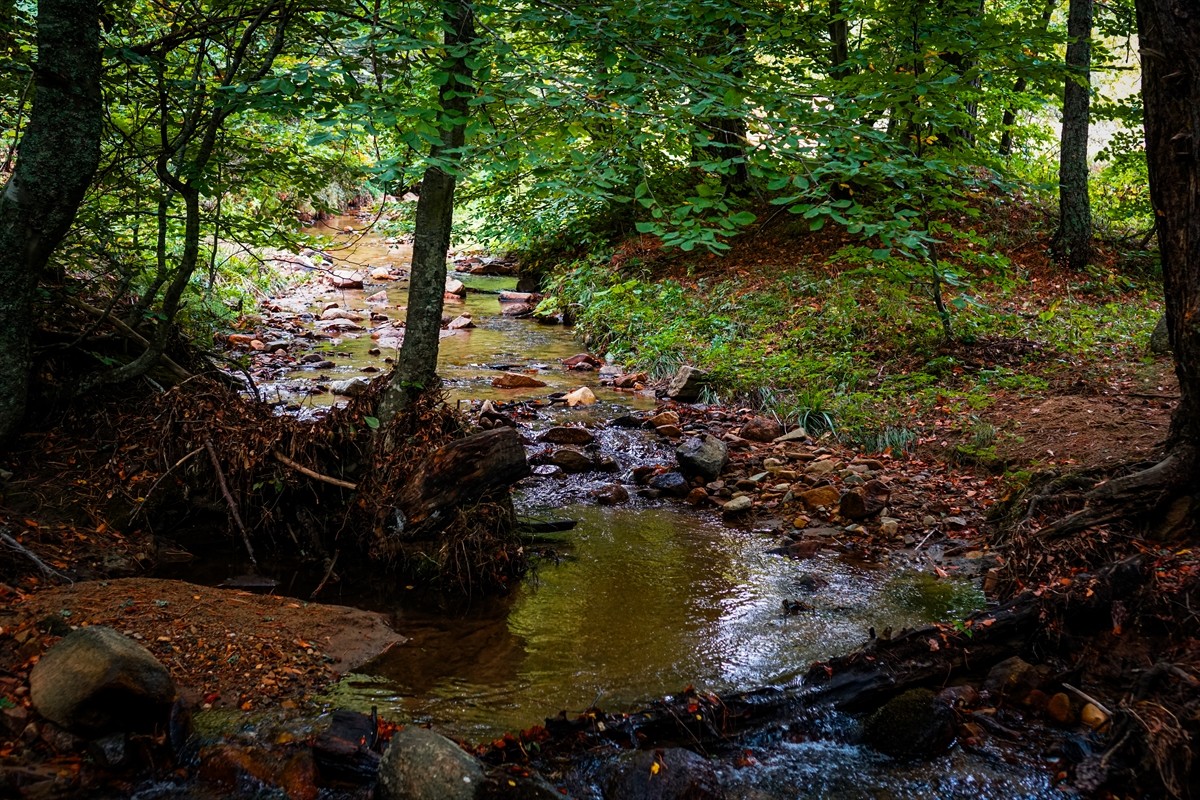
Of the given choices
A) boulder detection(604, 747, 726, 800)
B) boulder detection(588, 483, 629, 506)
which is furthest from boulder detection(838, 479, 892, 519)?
boulder detection(604, 747, 726, 800)

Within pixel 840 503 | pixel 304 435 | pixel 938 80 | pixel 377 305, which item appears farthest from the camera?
pixel 377 305

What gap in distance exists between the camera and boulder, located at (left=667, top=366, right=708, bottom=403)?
10.2m

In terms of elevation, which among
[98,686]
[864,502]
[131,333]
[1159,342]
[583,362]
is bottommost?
[98,686]

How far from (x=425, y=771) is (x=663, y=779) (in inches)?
42.0

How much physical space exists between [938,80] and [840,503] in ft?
11.7

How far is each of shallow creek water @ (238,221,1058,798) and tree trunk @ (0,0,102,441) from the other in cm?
315

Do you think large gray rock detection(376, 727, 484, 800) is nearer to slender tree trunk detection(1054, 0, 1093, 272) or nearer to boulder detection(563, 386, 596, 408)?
boulder detection(563, 386, 596, 408)

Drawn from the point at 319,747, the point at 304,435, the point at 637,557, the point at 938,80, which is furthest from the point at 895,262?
the point at 319,747

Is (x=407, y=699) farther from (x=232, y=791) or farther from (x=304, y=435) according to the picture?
(x=304, y=435)

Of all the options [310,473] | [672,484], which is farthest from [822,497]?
[310,473]

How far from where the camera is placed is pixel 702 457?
7586mm

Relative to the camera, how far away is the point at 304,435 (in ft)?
18.8

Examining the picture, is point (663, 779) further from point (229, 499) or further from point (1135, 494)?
point (229, 499)

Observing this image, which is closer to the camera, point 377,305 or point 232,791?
point 232,791
